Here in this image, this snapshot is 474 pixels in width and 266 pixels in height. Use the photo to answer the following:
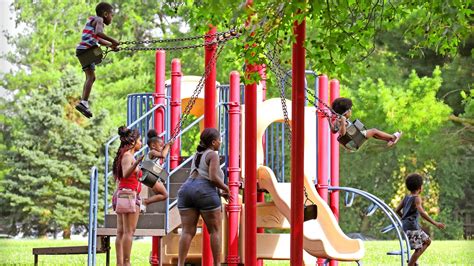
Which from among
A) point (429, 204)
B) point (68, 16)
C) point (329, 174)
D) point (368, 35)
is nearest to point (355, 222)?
point (429, 204)

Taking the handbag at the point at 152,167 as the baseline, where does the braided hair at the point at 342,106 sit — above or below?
above

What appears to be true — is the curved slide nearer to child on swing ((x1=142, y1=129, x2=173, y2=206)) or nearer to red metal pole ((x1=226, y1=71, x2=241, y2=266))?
red metal pole ((x1=226, y1=71, x2=241, y2=266))

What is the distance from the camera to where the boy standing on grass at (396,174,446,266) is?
13.8m

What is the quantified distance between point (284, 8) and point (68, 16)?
36870 millimetres

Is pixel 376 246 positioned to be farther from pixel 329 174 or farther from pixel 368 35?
pixel 368 35

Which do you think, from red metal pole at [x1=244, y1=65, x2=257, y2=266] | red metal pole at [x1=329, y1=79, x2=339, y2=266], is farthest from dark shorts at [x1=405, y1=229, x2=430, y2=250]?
red metal pole at [x1=244, y1=65, x2=257, y2=266]

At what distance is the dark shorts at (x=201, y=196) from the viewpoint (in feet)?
38.0

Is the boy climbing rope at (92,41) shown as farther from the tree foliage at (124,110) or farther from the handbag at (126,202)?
the tree foliage at (124,110)

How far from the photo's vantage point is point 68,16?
45750 mm

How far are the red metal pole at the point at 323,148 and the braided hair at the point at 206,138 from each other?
2901 mm

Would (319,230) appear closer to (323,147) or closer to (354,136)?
(323,147)

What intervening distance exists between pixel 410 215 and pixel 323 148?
139 centimetres

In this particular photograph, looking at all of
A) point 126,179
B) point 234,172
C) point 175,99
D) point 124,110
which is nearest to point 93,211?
point 126,179

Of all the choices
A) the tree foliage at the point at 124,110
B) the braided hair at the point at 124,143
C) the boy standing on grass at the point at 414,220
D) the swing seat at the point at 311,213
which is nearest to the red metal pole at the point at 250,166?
the swing seat at the point at 311,213
